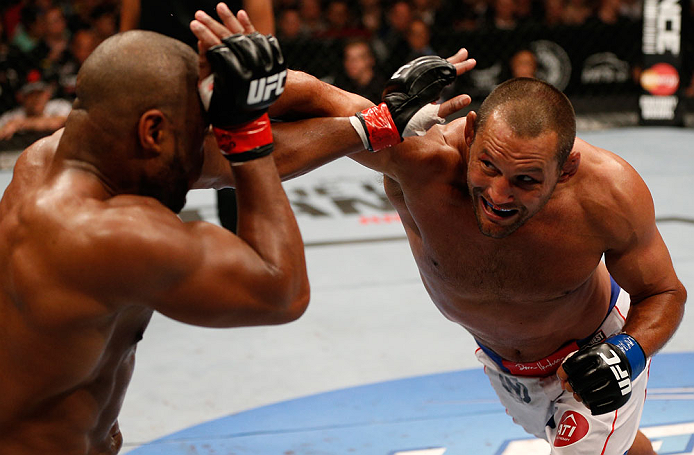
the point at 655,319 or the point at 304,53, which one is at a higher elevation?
the point at 655,319

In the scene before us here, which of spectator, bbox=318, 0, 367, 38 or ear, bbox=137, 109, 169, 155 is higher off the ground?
ear, bbox=137, 109, 169, 155

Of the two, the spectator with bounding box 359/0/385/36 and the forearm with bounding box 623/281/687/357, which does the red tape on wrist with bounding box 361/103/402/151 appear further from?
the spectator with bounding box 359/0/385/36

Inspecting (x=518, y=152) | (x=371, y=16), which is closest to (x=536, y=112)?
(x=518, y=152)

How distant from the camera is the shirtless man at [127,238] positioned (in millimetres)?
1328

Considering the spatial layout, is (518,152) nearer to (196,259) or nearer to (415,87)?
(415,87)

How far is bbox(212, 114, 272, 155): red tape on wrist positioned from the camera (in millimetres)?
1426

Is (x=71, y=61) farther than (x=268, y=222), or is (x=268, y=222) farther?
(x=71, y=61)

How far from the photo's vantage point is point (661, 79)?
25.1 feet

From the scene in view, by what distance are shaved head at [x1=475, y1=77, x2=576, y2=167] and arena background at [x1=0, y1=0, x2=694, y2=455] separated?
1187 mm

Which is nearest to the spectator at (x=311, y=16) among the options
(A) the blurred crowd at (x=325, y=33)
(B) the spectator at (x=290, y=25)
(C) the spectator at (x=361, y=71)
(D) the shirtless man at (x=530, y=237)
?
(A) the blurred crowd at (x=325, y=33)

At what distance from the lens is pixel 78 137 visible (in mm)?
1390

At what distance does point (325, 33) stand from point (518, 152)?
5744 millimetres

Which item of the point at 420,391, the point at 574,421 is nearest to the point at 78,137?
the point at 574,421

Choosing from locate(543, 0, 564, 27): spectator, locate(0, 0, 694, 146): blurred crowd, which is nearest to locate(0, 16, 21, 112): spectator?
locate(0, 0, 694, 146): blurred crowd
